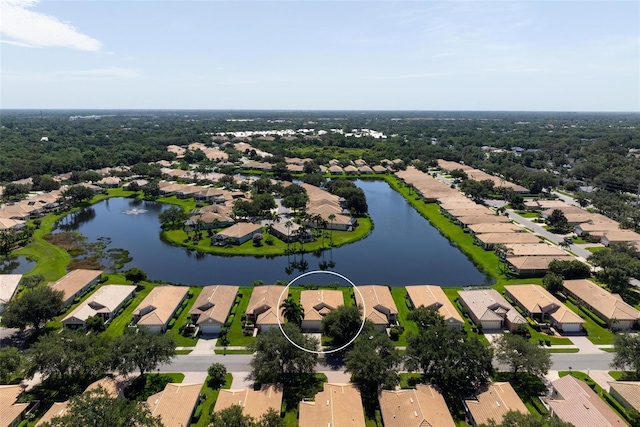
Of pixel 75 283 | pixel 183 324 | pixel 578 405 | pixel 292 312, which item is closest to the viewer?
pixel 578 405

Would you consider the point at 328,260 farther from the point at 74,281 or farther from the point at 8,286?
the point at 8,286

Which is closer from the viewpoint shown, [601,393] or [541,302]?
[601,393]

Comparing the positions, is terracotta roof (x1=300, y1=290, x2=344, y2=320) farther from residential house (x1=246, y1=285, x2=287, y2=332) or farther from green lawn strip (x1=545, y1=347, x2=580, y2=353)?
green lawn strip (x1=545, y1=347, x2=580, y2=353)

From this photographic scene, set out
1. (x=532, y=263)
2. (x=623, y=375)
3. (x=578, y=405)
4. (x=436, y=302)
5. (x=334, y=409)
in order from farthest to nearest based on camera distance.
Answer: (x=532, y=263) < (x=436, y=302) < (x=623, y=375) < (x=578, y=405) < (x=334, y=409)

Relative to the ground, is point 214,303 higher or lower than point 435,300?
lower

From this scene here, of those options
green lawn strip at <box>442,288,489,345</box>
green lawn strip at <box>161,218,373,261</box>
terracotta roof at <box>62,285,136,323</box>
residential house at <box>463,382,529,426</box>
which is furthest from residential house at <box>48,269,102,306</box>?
green lawn strip at <box>442,288,489,345</box>

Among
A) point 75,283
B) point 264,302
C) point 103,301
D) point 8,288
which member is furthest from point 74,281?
point 264,302

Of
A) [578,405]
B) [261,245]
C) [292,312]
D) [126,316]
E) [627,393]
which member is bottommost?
[261,245]

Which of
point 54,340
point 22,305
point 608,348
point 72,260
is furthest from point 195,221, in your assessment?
point 608,348
